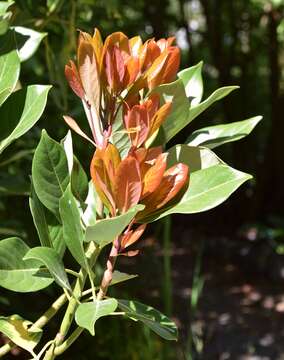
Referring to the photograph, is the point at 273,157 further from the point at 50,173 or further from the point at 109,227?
the point at 109,227

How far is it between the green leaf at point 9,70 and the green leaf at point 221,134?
28 centimetres

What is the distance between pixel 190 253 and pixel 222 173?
5.44 m

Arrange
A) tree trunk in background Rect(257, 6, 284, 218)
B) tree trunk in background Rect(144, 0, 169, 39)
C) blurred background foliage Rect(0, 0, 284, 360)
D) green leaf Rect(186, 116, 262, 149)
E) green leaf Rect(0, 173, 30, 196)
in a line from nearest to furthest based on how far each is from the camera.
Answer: green leaf Rect(186, 116, 262, 149), green leaf Rect(0, 173, 30, 196), blurred background foliage Rect(0, 0, 284, 360), tree trunk in background Rect(257, 6, 284, 218), tree trunk in background Rect(144, 0, 169, 39)

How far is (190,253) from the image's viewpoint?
6227 mm

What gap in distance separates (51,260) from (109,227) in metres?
0.12

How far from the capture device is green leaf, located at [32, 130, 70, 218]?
2.78 feet

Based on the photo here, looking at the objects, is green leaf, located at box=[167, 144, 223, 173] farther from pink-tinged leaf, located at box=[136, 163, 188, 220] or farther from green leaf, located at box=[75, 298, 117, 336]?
green leaf, located at box=[75, 298, 117, 336]

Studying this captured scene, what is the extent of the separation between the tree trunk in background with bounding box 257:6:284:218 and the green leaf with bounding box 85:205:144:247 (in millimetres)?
5078

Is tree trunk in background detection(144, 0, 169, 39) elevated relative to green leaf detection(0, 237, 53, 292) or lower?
lower

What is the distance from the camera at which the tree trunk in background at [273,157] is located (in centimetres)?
577

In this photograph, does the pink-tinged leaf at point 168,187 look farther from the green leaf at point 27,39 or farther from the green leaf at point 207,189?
the green leaf at point 27,39

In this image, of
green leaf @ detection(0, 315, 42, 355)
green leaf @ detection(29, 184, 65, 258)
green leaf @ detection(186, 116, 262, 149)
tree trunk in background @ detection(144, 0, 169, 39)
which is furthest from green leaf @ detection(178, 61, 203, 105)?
tree trunk in background @ detection(144, 0, 169, 39)

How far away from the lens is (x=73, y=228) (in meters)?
0.81


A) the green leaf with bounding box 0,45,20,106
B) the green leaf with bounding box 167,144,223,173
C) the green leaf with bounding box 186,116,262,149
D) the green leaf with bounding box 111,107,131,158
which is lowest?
the green leaf with bounding box 186,116,262,149
